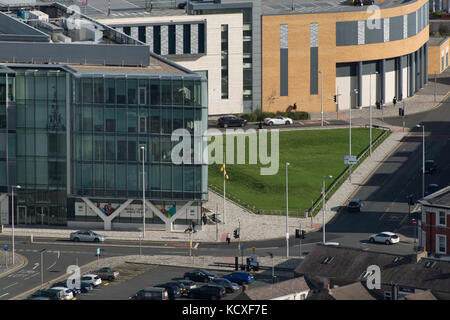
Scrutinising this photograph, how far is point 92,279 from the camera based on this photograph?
4176 inches

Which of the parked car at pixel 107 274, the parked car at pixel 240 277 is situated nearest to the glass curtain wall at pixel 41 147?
the parked car at pixel 107 274

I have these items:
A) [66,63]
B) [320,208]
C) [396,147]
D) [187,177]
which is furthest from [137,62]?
[396,147]

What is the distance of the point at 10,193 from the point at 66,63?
16848mm

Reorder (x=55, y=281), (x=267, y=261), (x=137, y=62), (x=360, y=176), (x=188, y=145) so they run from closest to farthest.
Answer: (x=55, y=281)
(x=267, y=261)
(x=188, y=145)
(x=137, y=62)
(x=360, y=176)

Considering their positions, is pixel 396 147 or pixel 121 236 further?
pixel 396 147


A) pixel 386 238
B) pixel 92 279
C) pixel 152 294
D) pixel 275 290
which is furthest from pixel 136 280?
pixel 386 238

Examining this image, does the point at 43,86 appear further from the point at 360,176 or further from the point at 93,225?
the point at 360,176

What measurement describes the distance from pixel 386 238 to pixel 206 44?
6298 centimetres

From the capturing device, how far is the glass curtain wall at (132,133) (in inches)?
4938

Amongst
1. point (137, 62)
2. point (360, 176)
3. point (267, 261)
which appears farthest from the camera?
point (360, 176)

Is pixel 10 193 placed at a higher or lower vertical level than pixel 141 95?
lower

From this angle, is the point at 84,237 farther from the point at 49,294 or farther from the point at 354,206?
the point at 354,206

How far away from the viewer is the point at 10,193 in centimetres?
12962

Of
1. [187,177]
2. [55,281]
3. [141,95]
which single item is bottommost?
[55,281]
